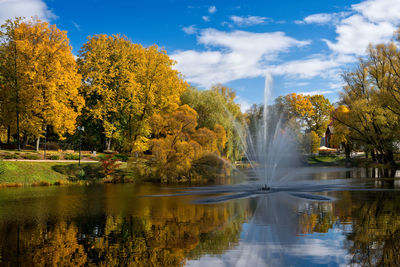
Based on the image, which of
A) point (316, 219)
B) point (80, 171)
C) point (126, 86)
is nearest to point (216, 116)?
point (126, 86)

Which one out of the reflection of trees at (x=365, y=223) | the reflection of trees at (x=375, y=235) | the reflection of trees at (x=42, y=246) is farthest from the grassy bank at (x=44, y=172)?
the reflection of trees at (x=375, y=235)

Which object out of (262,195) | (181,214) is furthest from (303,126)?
(181,214)

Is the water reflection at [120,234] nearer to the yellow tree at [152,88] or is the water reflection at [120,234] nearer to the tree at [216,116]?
the tree at [216,116]

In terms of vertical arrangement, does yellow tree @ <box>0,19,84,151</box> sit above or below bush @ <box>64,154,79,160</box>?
above

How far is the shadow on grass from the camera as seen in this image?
31.4 meters

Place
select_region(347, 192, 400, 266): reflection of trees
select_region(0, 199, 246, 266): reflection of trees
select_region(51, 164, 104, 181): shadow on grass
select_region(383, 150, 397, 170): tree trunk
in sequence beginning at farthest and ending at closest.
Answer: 1. select_region(383, 150, 397, 170): tree trunk
2. select_region(51, 164, 104, 181): shadow on grass
3. select_region(0, 199, 246, 266): reflection of trees
4. select_region(347, 192, 400, 266): reflection of trees

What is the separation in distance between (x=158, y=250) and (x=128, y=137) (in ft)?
118

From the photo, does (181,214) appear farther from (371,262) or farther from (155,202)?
(371,262)

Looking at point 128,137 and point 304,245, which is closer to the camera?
point 304,245

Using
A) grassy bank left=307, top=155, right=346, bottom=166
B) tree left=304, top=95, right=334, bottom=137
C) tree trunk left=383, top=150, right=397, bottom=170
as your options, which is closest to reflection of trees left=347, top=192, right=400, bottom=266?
tree trunk left=383, top=150, right=397, bottom=170

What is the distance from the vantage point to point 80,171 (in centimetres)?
3189

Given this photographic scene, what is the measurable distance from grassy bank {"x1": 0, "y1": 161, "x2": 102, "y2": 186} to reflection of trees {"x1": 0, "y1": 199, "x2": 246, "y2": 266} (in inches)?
688

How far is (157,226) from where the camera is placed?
11.6m

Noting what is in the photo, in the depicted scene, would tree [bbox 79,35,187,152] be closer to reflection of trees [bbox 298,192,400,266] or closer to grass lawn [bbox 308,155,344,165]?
reflection of trees [bbox 298,192,400,266]
